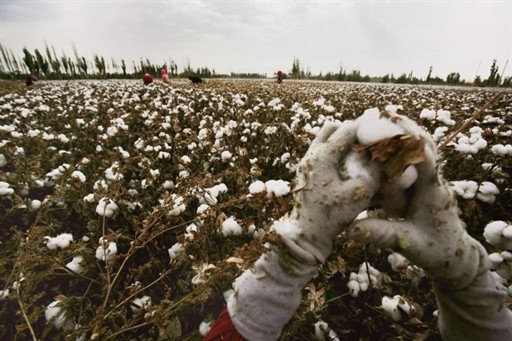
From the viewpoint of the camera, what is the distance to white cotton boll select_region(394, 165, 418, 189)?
0.68 m

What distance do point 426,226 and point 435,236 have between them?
36mm

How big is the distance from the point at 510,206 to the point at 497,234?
1999 millimetres

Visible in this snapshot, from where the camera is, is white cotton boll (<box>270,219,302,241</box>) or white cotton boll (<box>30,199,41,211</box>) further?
white cotton boll (<box>30,199,41,211</box>)

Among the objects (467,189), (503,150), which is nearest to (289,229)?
(467,189)

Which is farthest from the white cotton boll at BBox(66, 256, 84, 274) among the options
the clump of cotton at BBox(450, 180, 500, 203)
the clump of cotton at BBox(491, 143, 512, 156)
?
the clump of cotton at BBox(491, 143, 512, 156)

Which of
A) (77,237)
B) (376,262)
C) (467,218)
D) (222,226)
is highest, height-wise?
A: (222,226)

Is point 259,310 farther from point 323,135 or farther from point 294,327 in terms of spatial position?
point 294,327

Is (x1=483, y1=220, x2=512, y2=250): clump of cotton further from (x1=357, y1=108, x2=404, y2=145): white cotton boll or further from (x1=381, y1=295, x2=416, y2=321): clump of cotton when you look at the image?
(x1=357, y1=108, x2=404, y2=145): white cotton boll

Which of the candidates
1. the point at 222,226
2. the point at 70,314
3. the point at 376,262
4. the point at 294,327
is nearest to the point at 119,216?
the point at 70,314

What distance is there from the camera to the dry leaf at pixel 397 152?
0.64m

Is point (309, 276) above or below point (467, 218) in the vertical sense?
Answer: above

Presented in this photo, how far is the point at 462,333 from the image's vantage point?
3.27 feet

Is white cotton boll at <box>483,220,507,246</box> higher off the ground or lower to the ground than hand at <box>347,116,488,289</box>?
lower

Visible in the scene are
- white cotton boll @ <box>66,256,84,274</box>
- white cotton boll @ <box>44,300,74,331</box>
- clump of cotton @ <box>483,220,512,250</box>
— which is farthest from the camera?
white cotton boll @ <box>66,256,84,274</box>
